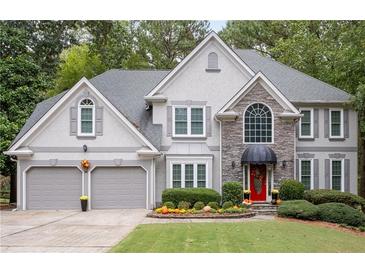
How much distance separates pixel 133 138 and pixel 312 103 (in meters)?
9.13

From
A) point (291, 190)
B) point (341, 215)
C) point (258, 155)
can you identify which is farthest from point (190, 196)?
point (341, 215)

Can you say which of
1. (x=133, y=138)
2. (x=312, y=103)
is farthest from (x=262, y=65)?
(x=133, y=138)

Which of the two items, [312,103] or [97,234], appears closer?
[97,234]

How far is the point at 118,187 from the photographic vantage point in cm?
2206

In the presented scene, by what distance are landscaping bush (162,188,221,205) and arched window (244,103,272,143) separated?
135 inches

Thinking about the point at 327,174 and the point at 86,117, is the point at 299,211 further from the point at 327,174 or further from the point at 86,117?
the point at 86,117

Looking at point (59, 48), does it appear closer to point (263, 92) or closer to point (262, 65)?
point (262, 65)

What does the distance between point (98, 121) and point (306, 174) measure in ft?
34.8

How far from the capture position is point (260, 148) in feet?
72.4

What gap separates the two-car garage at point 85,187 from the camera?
21891mm

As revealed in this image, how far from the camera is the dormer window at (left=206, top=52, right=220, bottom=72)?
2323 centimetres

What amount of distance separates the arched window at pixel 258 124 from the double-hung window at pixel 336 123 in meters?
3.73

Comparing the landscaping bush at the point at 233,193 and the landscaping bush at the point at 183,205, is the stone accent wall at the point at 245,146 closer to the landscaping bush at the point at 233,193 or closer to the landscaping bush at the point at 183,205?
the landscaping bush at the point at 233,193

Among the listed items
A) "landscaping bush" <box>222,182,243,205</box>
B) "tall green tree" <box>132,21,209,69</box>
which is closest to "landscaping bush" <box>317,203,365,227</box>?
"landscaping bush" <box>222,182,243,205</box>
